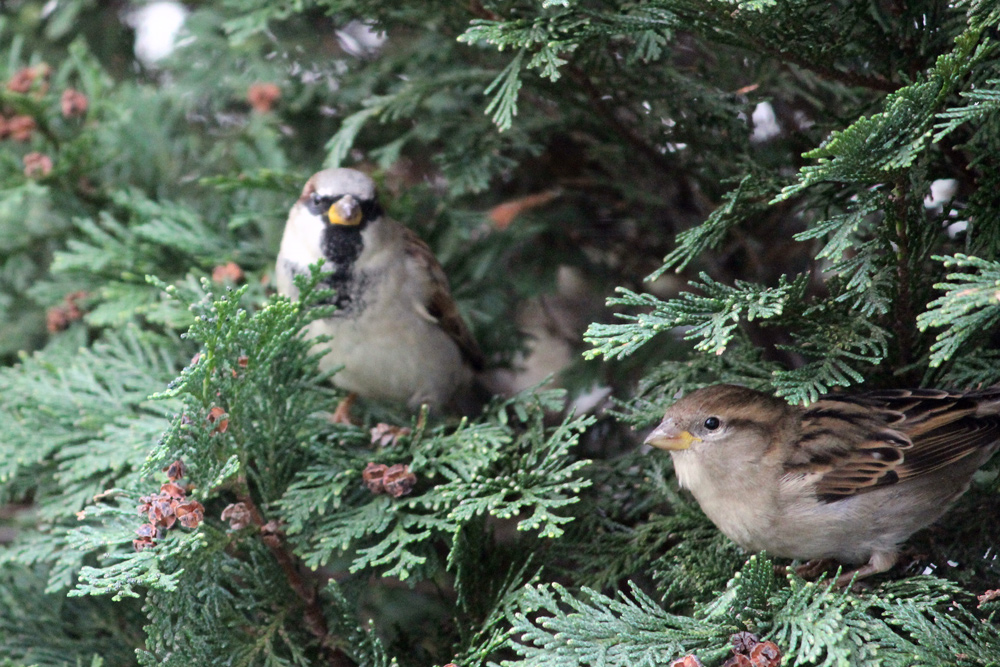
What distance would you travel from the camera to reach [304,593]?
5.75ft

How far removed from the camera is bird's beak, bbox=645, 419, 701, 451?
1.70 meters

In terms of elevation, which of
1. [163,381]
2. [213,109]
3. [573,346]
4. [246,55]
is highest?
[246,55]

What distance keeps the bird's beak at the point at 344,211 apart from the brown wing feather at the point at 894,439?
3.63 feet

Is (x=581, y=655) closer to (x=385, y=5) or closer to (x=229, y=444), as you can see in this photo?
(x=229, y=444)

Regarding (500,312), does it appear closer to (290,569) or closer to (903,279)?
(290,569)

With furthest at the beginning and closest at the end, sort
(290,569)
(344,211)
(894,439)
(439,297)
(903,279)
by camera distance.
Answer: (439,297), (344,211), (290,569), (894,439), (903,279)

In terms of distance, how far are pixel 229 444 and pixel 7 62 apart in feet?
5.72

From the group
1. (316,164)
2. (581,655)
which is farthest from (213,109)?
(581,655)

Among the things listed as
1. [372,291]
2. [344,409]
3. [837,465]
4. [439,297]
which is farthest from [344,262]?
[837,465]

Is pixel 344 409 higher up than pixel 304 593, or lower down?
lower down

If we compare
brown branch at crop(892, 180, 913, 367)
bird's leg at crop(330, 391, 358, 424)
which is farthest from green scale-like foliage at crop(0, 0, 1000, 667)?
bird's leg at crop(330, 391, 358, 424)

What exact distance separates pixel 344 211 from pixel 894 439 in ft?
4.11

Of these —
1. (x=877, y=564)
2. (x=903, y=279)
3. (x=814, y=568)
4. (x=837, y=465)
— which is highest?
(x=903, y=279)

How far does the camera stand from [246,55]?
267 cm
